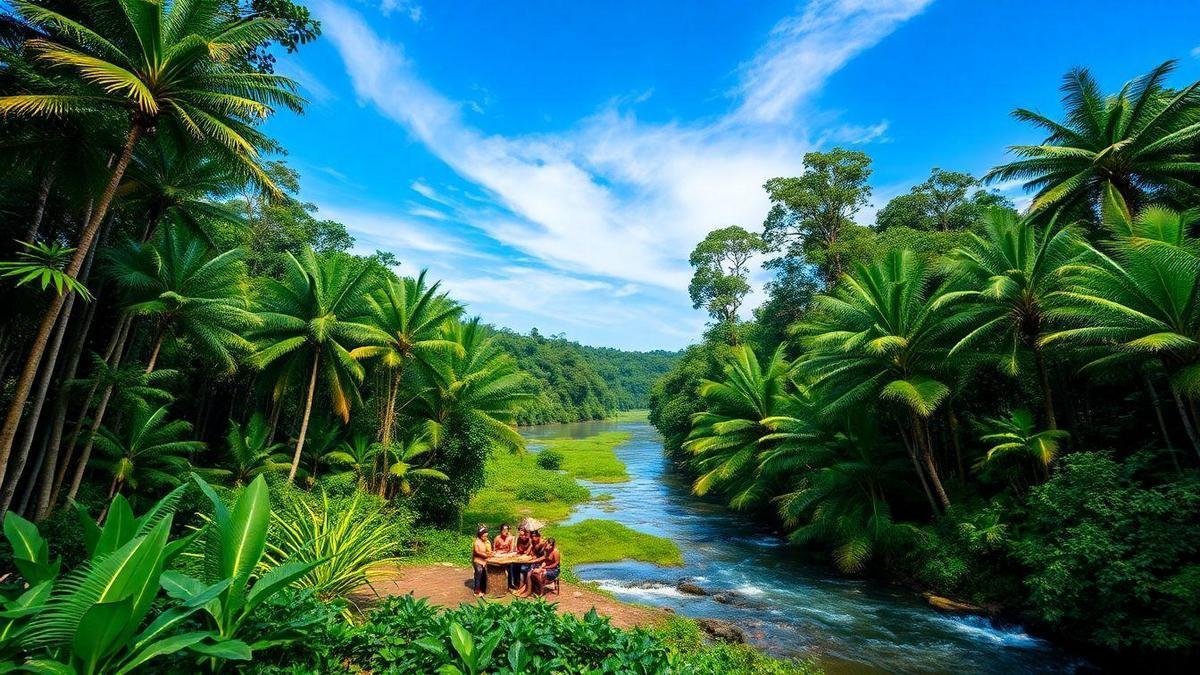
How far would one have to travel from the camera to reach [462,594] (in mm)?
9938

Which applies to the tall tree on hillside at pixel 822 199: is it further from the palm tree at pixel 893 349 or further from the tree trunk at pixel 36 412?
the tree trunk at pixel 36 412

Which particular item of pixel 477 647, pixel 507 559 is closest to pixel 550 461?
pixel 507 559

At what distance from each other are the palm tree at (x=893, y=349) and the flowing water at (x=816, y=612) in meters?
3.79

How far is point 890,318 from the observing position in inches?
577

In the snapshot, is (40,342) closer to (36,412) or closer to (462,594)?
(36,412)

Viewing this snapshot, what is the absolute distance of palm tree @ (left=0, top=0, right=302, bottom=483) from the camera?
8039mm

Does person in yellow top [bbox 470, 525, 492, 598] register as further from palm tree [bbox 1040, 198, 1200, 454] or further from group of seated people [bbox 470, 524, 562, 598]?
palm tree [bbox 1040, 198, 1200, 454]

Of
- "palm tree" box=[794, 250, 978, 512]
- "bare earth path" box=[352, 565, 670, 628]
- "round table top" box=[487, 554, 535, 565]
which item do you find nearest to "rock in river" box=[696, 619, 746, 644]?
"bare earth path" box=[352, 565, 670, 628]

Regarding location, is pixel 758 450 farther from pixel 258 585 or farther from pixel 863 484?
pixel 258 585

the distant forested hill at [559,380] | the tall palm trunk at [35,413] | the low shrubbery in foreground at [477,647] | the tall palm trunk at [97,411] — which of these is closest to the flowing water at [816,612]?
the low shrubbery in foreground at [477,647]

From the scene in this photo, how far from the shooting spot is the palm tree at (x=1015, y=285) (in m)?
12.6

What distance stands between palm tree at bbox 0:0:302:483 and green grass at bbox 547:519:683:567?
1407cm

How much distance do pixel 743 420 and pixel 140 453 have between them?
2000 centimetres

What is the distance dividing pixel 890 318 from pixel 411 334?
14504 millimetres
